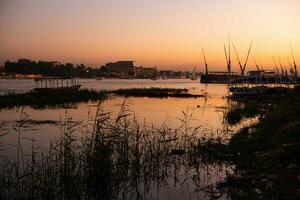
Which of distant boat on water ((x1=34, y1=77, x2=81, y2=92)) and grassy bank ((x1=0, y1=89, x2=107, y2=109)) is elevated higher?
distant boat on water ((x1=34, y1=77, x2=81, y2=92))

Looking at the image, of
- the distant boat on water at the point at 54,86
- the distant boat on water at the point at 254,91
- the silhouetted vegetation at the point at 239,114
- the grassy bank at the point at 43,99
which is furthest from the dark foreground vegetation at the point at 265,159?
the distant boat on water at the point at 54,86

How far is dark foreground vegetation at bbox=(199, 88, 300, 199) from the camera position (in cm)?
994

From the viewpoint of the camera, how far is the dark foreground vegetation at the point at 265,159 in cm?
994

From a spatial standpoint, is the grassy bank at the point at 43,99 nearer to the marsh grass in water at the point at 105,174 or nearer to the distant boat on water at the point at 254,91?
the distant boat on water at the point at 254,91

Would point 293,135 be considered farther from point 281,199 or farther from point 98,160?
point 98,160

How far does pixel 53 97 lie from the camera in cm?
4938

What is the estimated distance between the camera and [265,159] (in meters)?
13.3

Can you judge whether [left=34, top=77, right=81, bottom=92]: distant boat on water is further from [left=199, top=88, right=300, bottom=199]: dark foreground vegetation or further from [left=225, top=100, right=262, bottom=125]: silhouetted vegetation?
[left=199, top=88, right=300, bottom=199]: dark foreground vegetation

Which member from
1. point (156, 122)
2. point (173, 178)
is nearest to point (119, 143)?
point (173, 178)

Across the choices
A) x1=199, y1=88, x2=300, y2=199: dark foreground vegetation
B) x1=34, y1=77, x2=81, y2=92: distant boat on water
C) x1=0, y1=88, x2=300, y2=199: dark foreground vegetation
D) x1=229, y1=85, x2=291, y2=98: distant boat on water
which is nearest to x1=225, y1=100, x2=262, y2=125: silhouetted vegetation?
x1=199, y1=88, x2=300, y2=199: dark foreground vegetation

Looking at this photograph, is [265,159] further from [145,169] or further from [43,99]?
[43,99]

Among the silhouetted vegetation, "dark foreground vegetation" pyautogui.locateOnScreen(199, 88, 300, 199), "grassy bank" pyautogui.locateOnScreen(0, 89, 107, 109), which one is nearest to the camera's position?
"dark foreground vegetation" pyautogui.locateOnScreen(199, 88, 300, 199)

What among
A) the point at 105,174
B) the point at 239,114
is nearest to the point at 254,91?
the point at 239,114

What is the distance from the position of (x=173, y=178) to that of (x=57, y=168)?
3.62 metres
